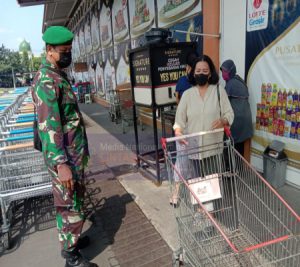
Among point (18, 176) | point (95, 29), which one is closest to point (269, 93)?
point (18, 176)

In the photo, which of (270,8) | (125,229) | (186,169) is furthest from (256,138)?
(125,229)

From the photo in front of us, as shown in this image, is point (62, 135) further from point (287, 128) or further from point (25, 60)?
point (25, 60)

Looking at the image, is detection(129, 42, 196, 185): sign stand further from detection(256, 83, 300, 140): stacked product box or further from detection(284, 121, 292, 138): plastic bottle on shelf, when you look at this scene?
detection(284, 121, 292, 138): plastic bottle on shelf

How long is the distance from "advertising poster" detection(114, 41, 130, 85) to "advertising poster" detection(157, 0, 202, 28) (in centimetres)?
278

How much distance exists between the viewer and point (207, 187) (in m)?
2.46

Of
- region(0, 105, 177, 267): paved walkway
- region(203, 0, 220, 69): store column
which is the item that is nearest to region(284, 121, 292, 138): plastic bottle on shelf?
region(203, 0, 220, 69): store column

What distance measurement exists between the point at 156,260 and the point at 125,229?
687 millimetres

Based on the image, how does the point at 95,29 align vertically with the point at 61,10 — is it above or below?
below

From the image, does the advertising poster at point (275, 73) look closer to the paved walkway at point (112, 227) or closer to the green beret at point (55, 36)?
the paved walkway at point (112, 227)

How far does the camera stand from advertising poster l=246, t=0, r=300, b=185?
358 centimetres

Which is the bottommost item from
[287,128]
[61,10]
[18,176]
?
[18,176]

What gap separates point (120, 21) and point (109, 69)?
9.15 feet

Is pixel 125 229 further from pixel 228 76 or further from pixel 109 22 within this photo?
pixel 109 22

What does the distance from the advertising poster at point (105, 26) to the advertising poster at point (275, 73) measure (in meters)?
8.38
